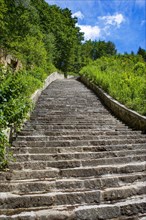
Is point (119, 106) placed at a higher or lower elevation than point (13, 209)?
higher

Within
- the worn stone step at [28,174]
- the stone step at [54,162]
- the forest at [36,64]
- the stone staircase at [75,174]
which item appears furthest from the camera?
the forest at [36,64]

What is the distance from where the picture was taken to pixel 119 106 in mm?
10297

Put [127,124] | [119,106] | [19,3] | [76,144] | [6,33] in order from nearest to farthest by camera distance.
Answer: [76,144] → [127,124] → [119,106] → [6,33] → [19,3]

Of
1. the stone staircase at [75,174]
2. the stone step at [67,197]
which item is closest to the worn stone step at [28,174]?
the stone staircase at [75,174]

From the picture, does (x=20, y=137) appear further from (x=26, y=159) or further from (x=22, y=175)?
(x=22, y=175)

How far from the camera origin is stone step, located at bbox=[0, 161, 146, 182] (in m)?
4.80

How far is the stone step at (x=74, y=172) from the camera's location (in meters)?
4.80

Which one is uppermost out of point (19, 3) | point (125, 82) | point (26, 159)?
point (19, 3)

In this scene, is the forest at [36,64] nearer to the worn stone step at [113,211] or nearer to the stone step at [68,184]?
the stone step at [68,184]

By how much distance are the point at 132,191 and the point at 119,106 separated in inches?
238

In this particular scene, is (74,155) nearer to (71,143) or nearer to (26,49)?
(71,143)

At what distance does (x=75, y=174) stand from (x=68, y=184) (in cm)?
47

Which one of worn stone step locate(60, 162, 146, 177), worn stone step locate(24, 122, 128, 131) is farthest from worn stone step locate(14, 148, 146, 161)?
worn stone step locate(24, 122, 128, 131)

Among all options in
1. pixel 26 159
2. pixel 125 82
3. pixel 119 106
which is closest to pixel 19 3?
pixel 125 82
